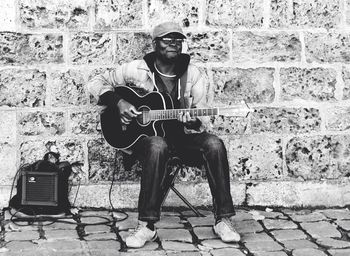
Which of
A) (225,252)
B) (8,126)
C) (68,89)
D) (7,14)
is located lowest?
(225,252)

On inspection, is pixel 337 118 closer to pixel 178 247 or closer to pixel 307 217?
pixel 307 217

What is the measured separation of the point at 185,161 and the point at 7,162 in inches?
63.5

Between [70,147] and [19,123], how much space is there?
1.57 feet

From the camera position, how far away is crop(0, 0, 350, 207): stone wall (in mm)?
5945

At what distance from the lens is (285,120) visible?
6.18 m

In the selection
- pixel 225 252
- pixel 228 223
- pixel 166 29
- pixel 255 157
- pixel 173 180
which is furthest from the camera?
pixel 255 157

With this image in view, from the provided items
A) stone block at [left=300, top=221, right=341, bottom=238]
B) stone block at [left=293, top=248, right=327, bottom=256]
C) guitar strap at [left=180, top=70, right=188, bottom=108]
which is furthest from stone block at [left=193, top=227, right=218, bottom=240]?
guitar strap at [left=180, top=70, right=188, bottom=108]

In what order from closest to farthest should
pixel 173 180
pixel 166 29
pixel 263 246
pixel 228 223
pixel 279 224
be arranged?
pixel 263 246 < pixel 228 223 < pixel 166 29 < pixel 173 180 < pixel 279 224

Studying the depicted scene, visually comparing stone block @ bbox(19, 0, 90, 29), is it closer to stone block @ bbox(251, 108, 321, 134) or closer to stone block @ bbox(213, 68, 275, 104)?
stone block @ bbox(213, 68, 275, 104)

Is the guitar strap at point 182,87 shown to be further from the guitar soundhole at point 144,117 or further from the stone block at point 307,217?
the stone block at point 307,217

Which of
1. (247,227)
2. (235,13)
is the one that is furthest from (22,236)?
(235,13)

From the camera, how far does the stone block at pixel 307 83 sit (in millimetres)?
6152

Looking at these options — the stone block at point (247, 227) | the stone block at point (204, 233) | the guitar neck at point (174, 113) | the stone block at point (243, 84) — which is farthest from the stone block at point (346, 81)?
the stone block at point (204, 233)

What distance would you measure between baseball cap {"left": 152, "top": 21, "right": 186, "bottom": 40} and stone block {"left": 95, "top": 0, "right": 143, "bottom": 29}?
0.48 m
